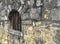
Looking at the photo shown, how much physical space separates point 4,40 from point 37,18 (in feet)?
4.36

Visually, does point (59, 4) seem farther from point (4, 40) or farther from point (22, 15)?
point (4, 40)

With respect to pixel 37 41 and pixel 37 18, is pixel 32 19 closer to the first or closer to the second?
pixel 37 18

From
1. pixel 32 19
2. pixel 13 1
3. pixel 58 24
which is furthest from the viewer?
pixel 13 1

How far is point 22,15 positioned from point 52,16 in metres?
0.97

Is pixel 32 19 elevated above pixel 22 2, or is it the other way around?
pixel 22 2

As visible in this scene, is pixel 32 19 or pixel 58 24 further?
pixel 32 19

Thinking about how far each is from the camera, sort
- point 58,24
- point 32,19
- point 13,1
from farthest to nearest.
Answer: point 13,1, point 32,19, point 58,24

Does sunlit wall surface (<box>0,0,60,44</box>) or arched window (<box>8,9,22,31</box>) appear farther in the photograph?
arched window (<box>8,9,22,31</box>)

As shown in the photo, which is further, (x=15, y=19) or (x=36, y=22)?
(x=15, y=19)

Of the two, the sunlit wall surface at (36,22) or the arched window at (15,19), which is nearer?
the sunlit wall surface at (36,22)

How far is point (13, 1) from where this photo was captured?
7.20m

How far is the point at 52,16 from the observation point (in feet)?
21.2

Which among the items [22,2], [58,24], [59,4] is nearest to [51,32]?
[58,24]

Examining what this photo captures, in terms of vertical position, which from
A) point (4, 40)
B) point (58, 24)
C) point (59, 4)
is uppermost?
point (59, 4)
